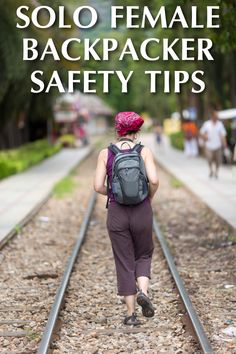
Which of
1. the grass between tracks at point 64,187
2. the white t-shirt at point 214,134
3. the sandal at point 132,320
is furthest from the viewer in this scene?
the grass between tracks at point 64,187

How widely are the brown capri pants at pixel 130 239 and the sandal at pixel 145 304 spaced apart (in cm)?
10

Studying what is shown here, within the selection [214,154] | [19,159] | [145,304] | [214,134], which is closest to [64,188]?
[214,154]

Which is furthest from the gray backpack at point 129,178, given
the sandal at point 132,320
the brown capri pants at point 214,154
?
the brown capri pants at point 214,154

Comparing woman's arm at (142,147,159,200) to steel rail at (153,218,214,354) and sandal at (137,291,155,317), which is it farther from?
steel rail at (153,218,214,354)

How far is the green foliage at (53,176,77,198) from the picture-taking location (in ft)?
73.2

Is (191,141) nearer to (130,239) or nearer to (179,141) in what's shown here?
(179,141)

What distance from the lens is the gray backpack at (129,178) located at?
666 centimetres

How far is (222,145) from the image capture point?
21828mm

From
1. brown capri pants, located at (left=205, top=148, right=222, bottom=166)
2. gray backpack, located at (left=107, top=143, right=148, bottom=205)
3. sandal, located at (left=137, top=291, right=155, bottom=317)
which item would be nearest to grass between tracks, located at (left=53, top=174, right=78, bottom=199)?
brown capri pants, located at (left=205, top=148, right=222, bottom=166)

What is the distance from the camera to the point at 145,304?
7184 mm

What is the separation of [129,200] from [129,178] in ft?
0.69

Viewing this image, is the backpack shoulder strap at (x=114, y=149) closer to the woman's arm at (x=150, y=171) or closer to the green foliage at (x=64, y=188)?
the woman's arm at (x=150, y=171)

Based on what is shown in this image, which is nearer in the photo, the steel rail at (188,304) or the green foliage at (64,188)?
the steel rail at (188,304)

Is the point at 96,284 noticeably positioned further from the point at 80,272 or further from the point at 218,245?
the point at 218,245
